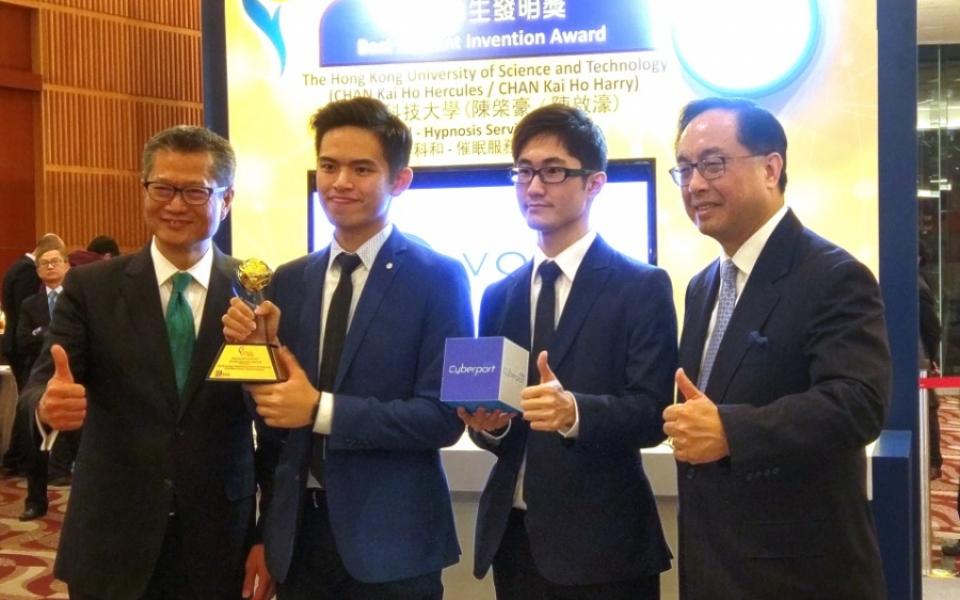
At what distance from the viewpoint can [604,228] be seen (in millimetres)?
3756

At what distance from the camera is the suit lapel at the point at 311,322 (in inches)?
89.5

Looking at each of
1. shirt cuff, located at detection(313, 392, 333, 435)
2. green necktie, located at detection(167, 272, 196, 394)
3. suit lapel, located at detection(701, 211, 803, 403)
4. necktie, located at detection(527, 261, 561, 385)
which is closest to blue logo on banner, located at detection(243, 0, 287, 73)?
green necktie, located at detection(167, 272, 196, 394)

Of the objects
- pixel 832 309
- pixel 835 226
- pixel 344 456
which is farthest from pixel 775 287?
pixel 835 226

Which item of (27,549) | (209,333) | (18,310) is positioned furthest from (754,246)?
(18,310)

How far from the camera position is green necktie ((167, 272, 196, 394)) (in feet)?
7.68

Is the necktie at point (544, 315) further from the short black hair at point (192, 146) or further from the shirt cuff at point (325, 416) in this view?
the short black hair at point (192, 146)

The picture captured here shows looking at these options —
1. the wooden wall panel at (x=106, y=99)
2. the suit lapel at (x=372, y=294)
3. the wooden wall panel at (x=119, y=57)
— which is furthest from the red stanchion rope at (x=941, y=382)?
the wooden wall panel at (x=119, y=57)

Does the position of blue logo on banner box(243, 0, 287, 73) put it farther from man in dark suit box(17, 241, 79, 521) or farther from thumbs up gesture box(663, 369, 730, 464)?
man in dark suit box(17, 241, 79, 521)

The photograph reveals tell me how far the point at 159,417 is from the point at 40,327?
502cm

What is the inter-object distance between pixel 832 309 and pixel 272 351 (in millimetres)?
1114

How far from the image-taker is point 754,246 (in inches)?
83.6

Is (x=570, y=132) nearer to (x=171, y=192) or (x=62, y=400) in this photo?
(x=171, y=192)

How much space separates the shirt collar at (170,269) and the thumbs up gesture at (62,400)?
0.29 meters

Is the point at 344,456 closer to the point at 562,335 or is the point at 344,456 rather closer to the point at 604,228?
the point at 562,335
